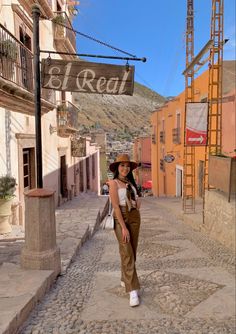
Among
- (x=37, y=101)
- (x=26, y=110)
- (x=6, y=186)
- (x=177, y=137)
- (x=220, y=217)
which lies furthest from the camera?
(x=177, y=137)

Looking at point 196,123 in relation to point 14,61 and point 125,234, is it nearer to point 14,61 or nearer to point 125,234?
point 14,61

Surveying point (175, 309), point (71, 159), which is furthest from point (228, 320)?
point (71, 159)

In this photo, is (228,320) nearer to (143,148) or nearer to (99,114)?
(143,148)

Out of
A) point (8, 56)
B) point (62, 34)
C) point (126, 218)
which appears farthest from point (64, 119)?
point (126, 218)

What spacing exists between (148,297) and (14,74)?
651 cm

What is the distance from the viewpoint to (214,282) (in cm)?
421

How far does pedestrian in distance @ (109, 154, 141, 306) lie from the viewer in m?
3.57

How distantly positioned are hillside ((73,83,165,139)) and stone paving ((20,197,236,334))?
65031 mm

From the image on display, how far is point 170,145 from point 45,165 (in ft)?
43.6

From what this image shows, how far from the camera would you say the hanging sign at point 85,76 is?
4723 millimetres

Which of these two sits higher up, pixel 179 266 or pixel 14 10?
pixel 14 10

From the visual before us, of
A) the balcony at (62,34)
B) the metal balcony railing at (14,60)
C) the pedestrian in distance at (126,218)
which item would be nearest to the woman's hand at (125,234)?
the pedestrian in distance at (126,218)

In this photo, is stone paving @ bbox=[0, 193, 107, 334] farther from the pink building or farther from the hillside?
the hillside

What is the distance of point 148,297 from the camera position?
12.3ft
